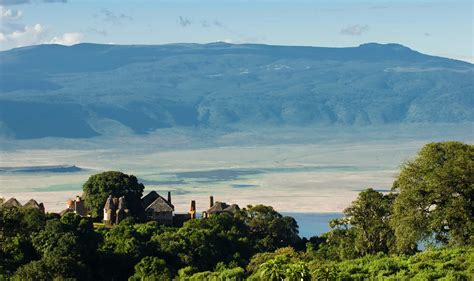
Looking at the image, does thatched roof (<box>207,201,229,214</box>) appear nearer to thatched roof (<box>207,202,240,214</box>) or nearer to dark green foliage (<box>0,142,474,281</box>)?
thatched roof (<box>207,202,240,214</box>)

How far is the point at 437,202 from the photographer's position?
4766 centimetres

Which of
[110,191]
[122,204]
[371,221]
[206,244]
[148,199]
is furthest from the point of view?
[148,199]

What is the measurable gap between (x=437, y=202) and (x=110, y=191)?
104 feet

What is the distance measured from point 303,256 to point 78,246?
916 centimetres

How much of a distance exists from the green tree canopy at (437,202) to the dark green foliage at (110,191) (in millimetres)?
29707

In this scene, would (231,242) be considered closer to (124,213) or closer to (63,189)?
(124,213)

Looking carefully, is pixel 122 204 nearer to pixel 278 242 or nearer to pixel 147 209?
pixel 147 209

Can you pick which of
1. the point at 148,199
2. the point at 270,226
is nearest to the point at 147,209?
the point at 148,199

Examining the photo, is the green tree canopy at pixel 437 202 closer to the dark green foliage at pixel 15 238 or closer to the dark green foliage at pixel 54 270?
the dark green foliage at pixel 54 270

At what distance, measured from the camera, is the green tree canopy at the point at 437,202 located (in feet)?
154

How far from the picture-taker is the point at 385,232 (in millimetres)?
54125

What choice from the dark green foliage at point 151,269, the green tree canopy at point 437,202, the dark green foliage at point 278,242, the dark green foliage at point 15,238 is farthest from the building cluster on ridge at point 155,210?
the green tree canopy at point 437,202

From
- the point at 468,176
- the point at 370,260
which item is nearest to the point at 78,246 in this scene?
the point at 370,260

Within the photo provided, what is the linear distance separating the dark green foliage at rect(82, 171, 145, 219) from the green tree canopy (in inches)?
1170
